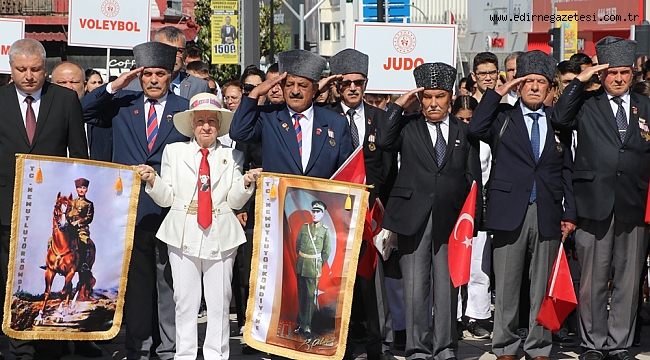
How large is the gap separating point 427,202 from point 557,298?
1144 mm

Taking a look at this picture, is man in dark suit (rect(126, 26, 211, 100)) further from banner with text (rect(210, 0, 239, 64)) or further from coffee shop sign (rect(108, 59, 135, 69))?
Result: coffee shop sign (rect(108, 59, 135, 69))

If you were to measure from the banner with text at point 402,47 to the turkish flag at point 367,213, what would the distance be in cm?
226

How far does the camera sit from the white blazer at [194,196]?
23.7 feet

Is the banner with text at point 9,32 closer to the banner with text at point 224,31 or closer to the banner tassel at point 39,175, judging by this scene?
the banner tassel at point 39,175

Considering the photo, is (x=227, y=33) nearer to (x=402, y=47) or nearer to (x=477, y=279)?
(x=402, y=47)

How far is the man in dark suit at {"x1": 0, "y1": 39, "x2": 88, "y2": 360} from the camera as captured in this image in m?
7.61

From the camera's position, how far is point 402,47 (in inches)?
394

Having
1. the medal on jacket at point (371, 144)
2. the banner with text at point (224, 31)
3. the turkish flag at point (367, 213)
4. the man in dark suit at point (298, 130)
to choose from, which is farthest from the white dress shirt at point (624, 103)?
the banner with text at point (224, 31)

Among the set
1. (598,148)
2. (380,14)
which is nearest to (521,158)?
(598,148)

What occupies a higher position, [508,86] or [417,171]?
[508,86]

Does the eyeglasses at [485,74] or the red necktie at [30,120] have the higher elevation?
the eyeglasses at [485,74]

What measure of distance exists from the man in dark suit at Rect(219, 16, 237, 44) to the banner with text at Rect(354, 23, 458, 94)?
13945 millimetres

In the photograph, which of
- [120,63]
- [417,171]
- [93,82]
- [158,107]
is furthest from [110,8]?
[120,63]

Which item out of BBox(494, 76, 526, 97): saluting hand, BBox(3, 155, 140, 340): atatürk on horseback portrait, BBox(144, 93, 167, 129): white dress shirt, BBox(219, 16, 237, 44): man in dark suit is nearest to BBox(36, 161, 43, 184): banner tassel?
BBox(3, 155, 140, 340): atatürk on horseback portrait
